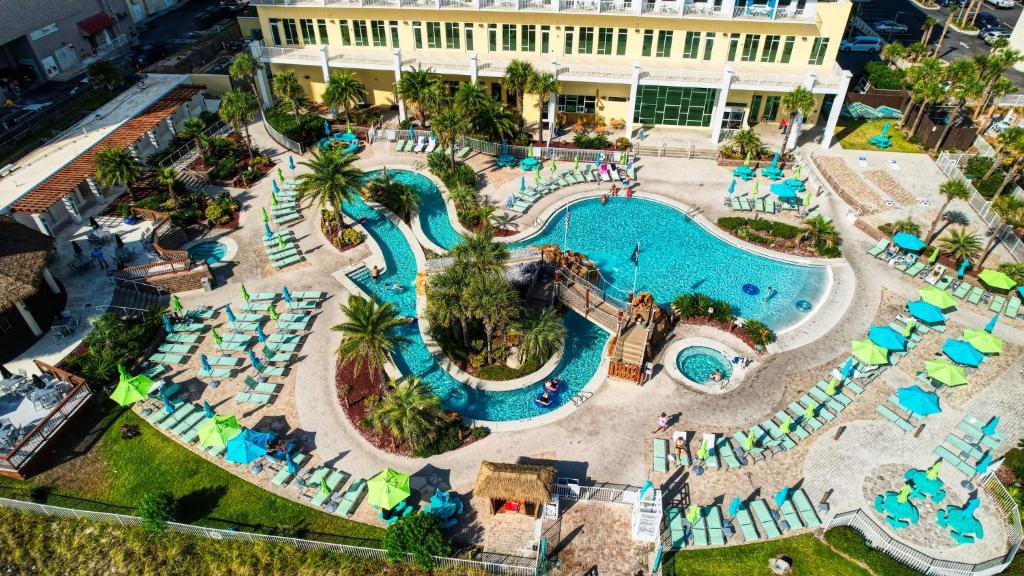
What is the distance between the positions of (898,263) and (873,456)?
16.4 m

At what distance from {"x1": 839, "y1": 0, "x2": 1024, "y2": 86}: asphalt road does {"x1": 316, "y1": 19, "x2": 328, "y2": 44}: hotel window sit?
51887mm

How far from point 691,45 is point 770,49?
258 inches

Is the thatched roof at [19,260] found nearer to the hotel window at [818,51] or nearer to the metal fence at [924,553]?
the metal fence at [924,553]

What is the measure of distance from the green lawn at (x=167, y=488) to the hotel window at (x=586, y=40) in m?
42.6

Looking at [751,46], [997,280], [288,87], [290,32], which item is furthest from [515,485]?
[290,32]

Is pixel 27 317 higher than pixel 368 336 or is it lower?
lower

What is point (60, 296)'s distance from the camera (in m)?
36.0

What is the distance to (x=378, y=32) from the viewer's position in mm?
53812

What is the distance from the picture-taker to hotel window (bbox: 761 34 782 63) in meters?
50.1

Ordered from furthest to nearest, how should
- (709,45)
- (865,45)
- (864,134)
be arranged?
(865,45) < (864,134) < (709,45)

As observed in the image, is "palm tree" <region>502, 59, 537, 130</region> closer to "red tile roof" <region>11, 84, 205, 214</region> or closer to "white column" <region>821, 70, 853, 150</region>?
"white column" <region>821, 70, 853, 150</region>

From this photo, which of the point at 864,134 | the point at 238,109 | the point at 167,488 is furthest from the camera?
the point at 864,134

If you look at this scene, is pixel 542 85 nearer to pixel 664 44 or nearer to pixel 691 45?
pixel 664 44

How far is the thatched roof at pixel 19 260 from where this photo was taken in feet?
103
